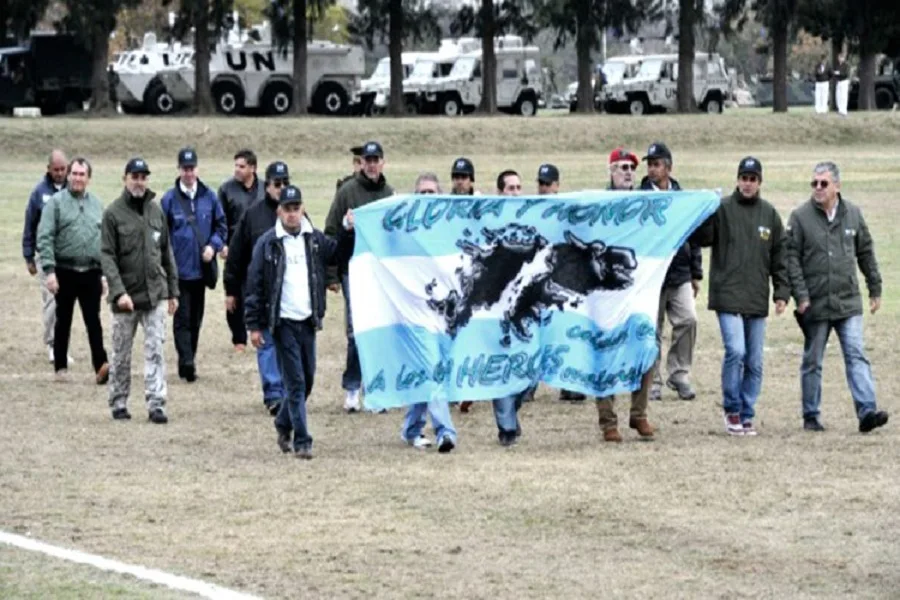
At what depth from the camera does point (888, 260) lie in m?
29.7

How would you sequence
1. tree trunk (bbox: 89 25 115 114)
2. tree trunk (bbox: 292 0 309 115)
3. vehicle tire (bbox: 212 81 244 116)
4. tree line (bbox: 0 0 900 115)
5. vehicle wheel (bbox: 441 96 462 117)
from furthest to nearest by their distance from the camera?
1. vehicle wheel (bbox: 441 96 462 117)
2. vehicle tire (bbox: 212 81 244 116)
3. tree trunk (bbox: 292 0 309 115)
4. tree line (bbox: 0 0 900 115)
5. tree trunk (bbox: 89 25 115 114)

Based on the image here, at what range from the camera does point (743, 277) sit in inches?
605

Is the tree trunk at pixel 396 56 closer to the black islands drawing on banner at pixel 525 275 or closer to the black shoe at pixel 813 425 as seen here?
the black shoe at pixel 813 425

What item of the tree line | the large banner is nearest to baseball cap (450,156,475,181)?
the large banner

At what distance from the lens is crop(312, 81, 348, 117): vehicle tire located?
71625mm

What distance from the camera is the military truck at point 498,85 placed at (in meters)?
74.4

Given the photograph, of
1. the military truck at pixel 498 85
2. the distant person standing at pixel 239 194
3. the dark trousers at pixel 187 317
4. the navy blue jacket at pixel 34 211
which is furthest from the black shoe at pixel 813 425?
the military truck at pixel 498 85

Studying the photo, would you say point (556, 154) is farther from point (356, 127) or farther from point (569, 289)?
point (569, 289)

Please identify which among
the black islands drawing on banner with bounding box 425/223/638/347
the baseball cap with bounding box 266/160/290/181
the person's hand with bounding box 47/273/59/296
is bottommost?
the person's hand with bounding box 47/273/59/296

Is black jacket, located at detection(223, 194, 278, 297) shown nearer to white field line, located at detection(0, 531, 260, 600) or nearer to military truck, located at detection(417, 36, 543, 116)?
white field line, located at detection(0, 531, 260, 600)

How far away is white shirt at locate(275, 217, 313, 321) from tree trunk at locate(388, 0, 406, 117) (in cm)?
5287

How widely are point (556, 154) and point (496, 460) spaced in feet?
136

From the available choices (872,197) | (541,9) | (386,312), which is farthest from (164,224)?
(541,9)

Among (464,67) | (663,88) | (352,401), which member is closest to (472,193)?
(352,401)
